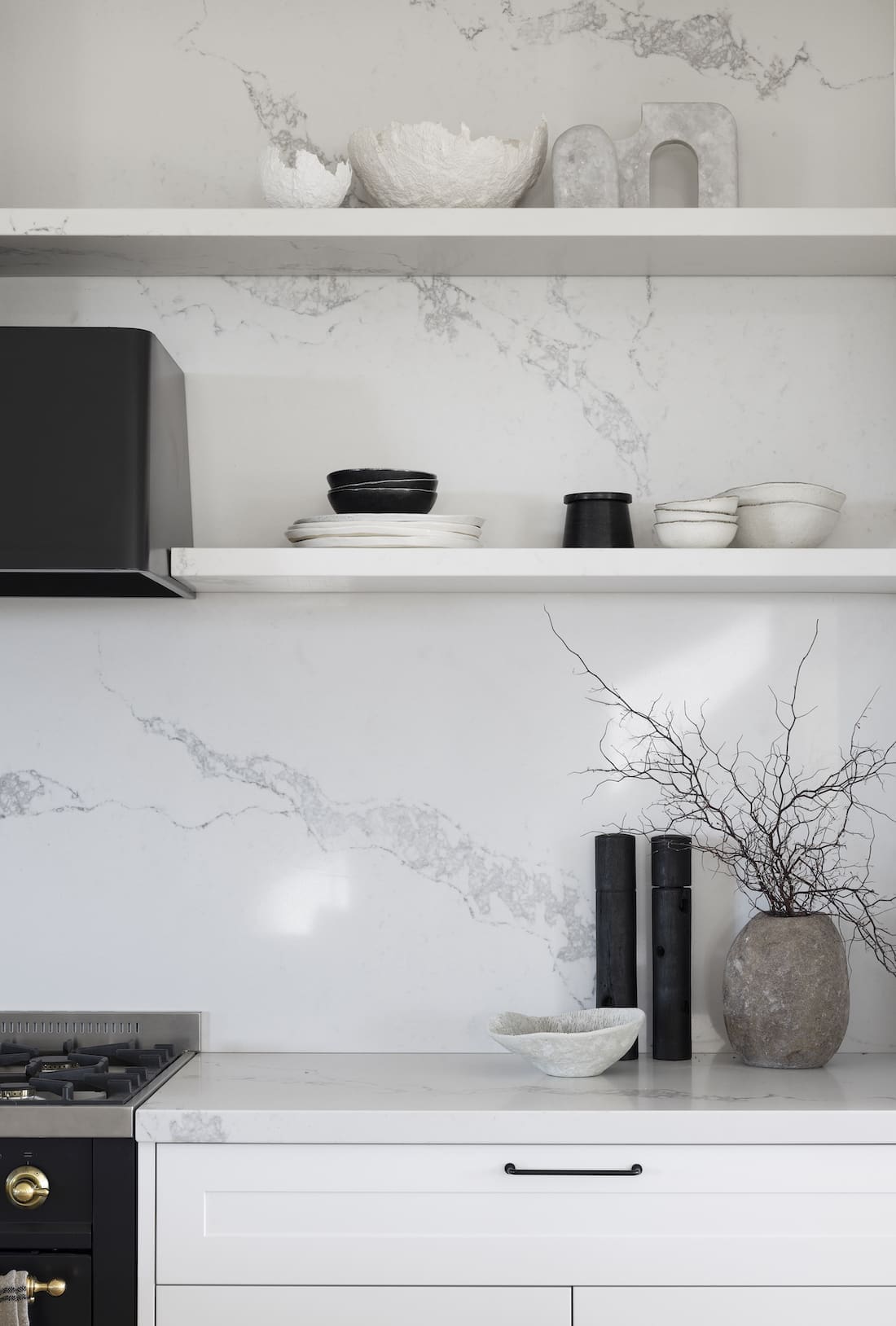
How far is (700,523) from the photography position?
6.29 ft

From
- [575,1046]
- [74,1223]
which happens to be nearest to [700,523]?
[575,1046]

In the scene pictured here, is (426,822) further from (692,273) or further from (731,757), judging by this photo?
(692,273)

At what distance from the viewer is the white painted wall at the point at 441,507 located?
81.7 inches

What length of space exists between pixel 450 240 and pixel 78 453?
0.68 m

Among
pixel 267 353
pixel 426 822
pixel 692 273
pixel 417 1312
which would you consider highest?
pixel 692 273

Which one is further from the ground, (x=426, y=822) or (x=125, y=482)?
(x=125, y=482)

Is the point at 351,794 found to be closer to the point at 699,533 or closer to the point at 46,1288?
the point at 699,533

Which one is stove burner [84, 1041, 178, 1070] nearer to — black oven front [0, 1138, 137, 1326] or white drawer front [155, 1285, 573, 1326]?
black oven front [0, 1138, 137, 1326]

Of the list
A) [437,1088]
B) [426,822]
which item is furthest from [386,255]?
[437,1088]

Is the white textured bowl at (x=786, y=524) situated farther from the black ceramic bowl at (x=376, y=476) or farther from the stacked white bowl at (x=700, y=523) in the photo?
the black ceramic bowl at (x=376, y=476)

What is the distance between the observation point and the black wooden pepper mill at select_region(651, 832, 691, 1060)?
1.95 metres

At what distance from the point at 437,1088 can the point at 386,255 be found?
1.32 meters

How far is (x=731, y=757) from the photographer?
6.88ft

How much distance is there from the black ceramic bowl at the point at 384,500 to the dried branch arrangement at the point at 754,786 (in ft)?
1.21
